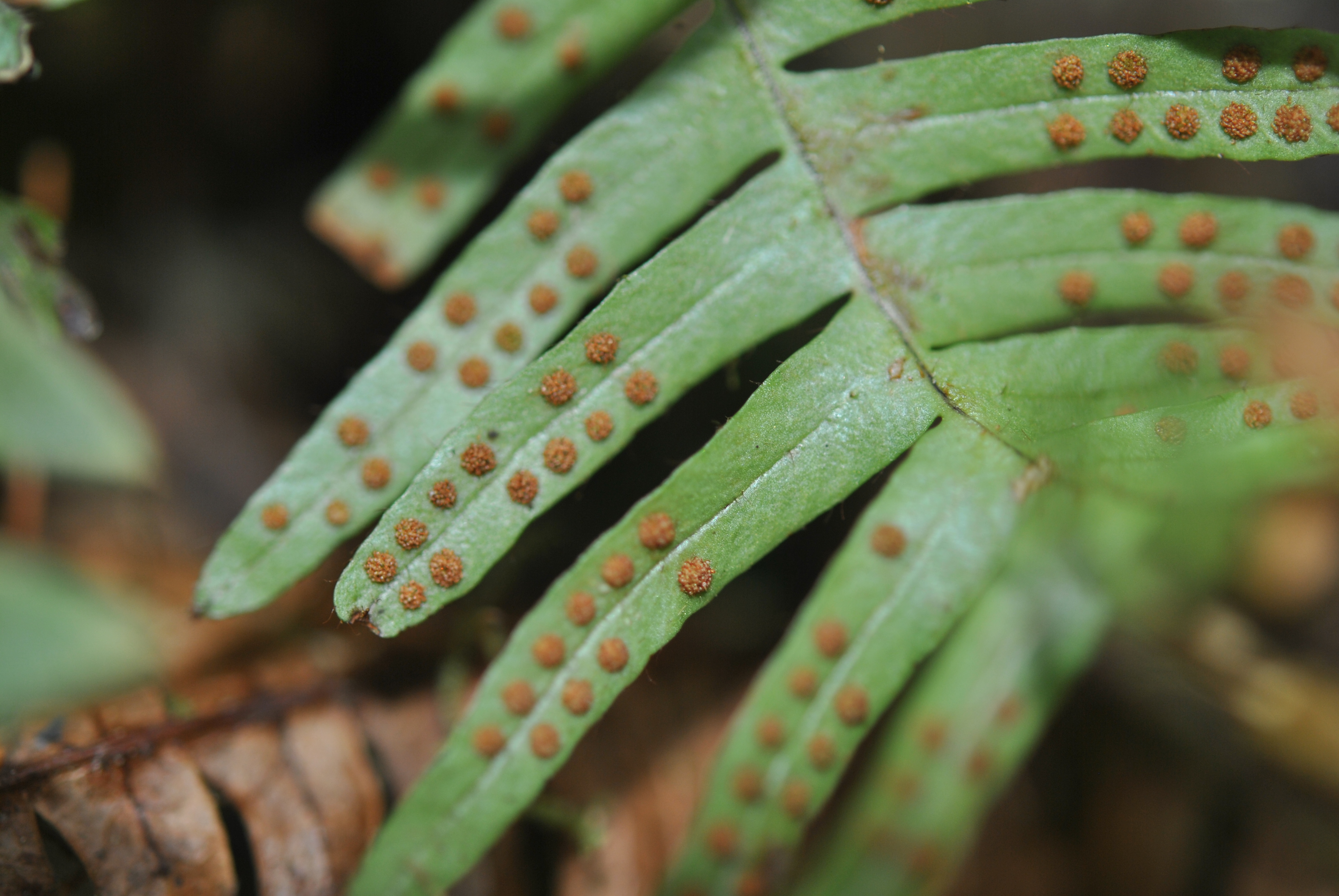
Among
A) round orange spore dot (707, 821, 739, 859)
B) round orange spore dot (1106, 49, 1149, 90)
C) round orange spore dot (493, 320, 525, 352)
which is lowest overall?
round orange spore dot (707, 821, 739, 859)

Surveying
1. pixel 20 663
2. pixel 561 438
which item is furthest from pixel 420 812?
pixel 20 663

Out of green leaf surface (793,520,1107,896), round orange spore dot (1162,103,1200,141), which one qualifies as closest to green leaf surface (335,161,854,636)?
round orange spore dot (1162,103,1200,141)

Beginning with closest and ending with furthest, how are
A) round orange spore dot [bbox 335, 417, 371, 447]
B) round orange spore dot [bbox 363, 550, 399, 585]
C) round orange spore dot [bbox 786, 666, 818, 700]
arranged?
round orange spore dot [bbox 363, 550, 399, 585] < round orange spore dot [bbox 335, 417, 371, 447] < round orange spore dot [bbox 786, 666, 818, 700]

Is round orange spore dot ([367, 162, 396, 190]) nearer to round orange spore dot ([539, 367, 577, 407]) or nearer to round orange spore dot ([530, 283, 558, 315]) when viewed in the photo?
round orange spore dot ([530, 283, 558, 315])

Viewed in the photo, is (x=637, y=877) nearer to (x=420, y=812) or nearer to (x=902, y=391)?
(x=420, y=812)

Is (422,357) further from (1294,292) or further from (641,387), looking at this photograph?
(1294,292)
